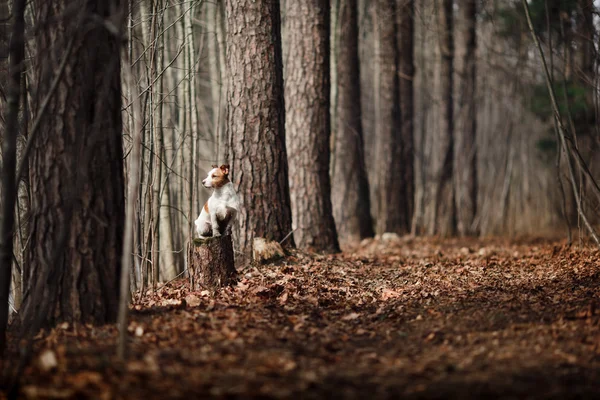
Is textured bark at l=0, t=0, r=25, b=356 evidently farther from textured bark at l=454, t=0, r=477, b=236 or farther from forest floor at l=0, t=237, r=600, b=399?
textured bark at l=454, t=0, r=477, b=236

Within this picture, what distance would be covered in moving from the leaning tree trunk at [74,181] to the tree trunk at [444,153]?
10979mm

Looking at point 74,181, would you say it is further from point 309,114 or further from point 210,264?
point 309,114

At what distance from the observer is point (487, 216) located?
52.8 feet

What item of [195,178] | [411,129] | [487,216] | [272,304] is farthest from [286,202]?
[487,216]

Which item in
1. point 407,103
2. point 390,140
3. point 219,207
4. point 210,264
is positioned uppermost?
point 407,103

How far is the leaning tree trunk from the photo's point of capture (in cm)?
484

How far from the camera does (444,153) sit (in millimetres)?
15719

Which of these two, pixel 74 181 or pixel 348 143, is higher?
pixel 348 143

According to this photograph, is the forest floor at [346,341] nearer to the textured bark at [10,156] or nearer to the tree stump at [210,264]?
the tree stump at [210,264]

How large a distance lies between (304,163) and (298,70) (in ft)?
4.75

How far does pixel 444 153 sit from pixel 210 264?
10.3 meters

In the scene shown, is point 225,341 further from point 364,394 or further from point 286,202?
point 286,202

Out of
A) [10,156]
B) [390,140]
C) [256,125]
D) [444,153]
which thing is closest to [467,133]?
[444,153]

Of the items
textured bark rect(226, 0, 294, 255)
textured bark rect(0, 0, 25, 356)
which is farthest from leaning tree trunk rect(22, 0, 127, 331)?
textured bark rect(226, 0, 294, 255)
